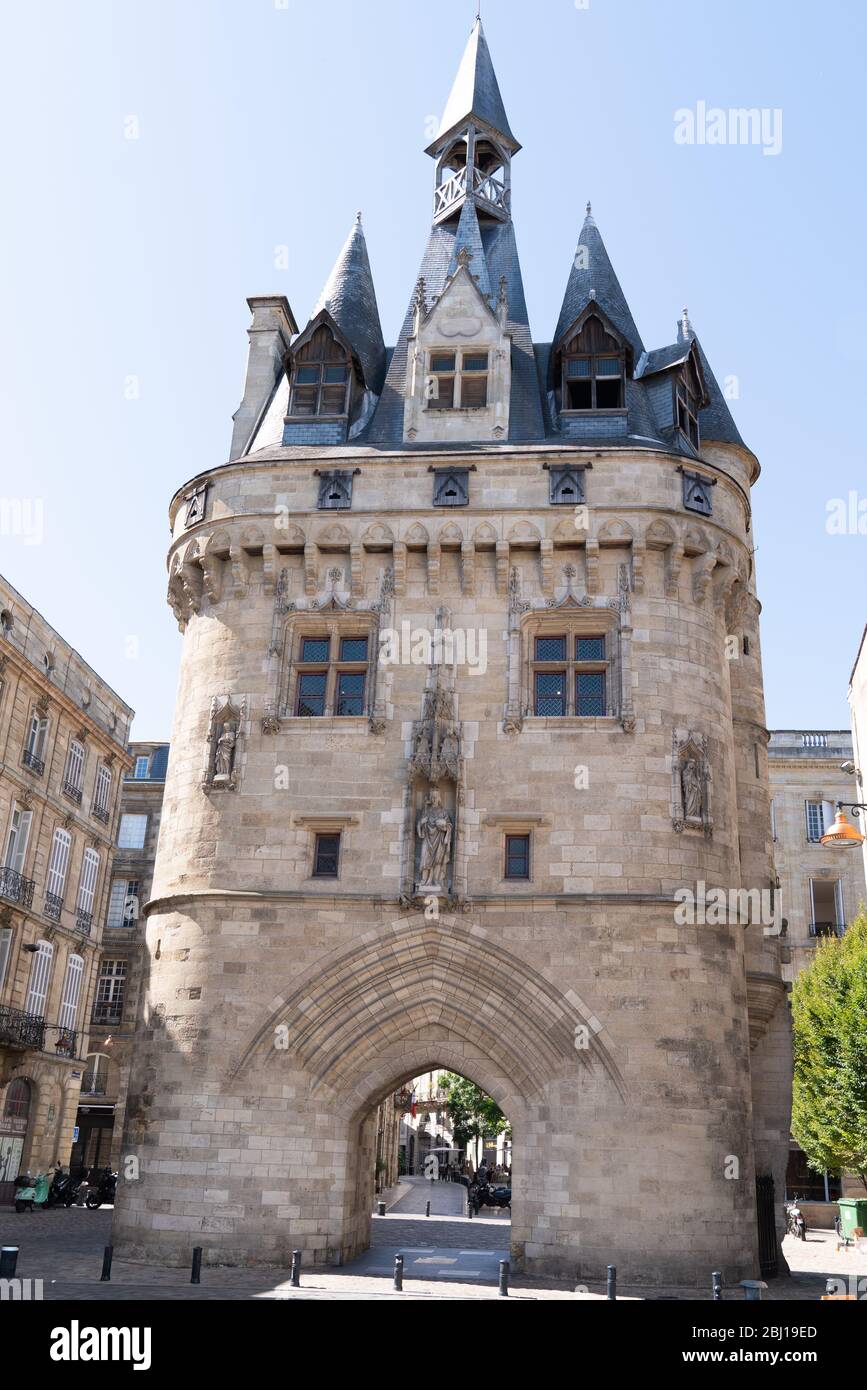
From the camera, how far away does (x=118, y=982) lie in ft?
134

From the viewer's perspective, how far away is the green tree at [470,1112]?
5111cm

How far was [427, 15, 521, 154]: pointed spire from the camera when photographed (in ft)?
90.9

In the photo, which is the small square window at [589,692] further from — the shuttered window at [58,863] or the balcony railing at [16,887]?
the shuttered window at [58,863]

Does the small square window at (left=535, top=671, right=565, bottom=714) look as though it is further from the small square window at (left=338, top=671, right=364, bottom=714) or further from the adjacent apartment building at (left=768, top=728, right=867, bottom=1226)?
the adjacent apartment building at (left=768, top=728, right=867, bottom=1226)

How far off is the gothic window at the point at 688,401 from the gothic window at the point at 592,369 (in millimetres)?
1279

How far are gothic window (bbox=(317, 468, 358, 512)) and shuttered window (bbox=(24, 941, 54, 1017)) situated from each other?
14653mm

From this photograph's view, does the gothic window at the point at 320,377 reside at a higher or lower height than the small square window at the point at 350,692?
higher

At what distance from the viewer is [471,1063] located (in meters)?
18.0

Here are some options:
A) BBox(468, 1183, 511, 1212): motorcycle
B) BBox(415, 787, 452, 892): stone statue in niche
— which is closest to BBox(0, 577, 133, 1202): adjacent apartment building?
BBox(468, 1183, 511, 1212): motorcycle

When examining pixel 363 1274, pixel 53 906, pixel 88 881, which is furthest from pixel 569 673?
pixel 88 881

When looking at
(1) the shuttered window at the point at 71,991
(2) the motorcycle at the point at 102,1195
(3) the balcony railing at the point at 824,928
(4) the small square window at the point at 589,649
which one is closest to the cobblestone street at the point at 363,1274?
(2) the motorcycle at the point at 102,1195
